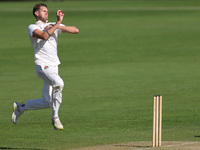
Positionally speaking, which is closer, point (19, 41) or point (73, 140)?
point (73, 140)

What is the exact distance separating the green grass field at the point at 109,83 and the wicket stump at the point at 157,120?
1.38 metres

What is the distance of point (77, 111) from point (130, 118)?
5.74 feet

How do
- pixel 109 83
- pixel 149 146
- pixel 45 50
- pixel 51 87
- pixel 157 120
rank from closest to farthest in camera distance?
pixel 157 120
pixel 149 146
pixel 45 50
pixel 51 87
pixel 109 83

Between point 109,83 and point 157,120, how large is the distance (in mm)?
10916

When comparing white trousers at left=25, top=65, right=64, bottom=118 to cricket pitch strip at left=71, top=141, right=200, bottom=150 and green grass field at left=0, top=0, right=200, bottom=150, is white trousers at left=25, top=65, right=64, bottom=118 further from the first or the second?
cricket pitch strip at left=71, top=141, right=200, bottom=150

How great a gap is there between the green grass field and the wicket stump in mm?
1379

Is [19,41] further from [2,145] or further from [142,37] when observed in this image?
[2,145]

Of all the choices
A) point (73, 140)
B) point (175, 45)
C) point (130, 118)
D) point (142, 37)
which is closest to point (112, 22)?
point (142, 37)

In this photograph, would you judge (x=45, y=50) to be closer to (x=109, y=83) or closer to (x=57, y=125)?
(x=57, y=125)

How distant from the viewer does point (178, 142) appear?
10.6 m

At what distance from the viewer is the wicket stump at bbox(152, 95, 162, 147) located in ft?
30.5

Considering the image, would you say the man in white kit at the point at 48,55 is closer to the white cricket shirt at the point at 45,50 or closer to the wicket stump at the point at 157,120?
the white cricket shirt at the point at 45,50

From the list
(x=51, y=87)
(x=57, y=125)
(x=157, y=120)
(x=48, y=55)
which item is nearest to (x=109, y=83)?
(x=51, y=87)

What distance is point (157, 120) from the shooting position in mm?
9359
